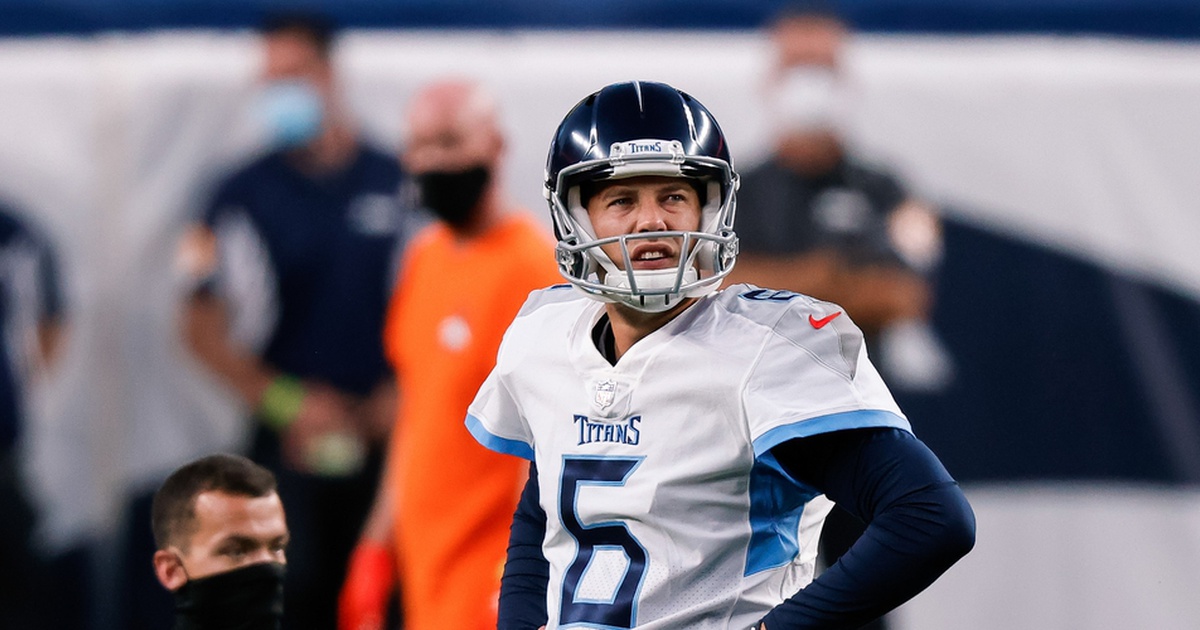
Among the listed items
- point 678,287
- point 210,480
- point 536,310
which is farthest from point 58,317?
point 678,287

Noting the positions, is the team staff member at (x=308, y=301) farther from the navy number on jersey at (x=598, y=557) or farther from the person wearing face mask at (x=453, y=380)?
the navy number on jersey at (x=598, y=557)

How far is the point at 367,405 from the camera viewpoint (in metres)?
4.82

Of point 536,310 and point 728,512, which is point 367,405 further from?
point 728,512

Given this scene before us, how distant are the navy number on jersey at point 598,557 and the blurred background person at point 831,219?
101 inches

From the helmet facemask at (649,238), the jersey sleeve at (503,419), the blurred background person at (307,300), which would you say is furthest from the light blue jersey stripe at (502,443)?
the blurred background person at (307,300)

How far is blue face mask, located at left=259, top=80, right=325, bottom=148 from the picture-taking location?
486 centimetres

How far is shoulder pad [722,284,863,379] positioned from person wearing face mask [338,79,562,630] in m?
1.58

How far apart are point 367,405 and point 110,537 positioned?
3.27 feet

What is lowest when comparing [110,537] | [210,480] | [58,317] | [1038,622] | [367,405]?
[1038,622]

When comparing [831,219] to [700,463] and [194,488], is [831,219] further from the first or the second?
[700,463]

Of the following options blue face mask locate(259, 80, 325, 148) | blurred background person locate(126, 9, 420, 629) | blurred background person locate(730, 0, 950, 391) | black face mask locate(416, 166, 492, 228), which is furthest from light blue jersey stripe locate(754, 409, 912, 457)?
blue face mask locate(259, 80, 325, 148)

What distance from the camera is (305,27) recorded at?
4.86 meters

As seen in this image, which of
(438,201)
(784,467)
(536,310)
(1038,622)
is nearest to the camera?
(784,467)

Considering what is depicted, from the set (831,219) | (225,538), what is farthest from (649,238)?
(831,219)
